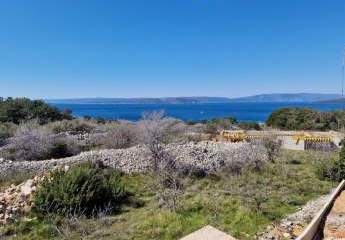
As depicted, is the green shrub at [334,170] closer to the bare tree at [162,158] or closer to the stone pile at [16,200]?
the bare tree at [162,158]

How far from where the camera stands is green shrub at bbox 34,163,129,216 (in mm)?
11602

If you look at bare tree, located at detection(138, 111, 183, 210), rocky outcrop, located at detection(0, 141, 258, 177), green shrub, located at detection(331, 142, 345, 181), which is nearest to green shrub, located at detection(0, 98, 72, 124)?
bare tree, located at detection(138, 111, 183, 210)

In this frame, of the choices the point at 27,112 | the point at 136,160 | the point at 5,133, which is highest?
the point at 27,112

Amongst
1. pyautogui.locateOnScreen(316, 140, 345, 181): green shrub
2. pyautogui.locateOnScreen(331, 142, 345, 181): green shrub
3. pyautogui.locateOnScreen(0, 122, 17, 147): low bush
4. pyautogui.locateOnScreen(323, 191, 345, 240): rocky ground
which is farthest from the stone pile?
pyautogui.locateOnScreen(331, 142, 345, 181): green shrub

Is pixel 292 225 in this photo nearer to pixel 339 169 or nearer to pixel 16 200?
pixel 339 169

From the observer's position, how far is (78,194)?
11.9 meters

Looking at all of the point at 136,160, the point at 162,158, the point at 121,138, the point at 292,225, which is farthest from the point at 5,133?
the point at 292,225

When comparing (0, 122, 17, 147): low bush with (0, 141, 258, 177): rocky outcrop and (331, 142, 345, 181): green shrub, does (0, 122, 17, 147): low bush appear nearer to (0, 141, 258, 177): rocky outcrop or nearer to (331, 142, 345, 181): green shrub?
(0, 141, 258, 177): rocky outcrop

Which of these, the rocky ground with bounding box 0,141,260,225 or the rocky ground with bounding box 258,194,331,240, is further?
the rocky ground with bounding box 0,141,260,225

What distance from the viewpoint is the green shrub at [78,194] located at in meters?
11.6

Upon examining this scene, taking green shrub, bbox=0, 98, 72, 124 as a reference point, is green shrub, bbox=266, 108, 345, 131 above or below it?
below

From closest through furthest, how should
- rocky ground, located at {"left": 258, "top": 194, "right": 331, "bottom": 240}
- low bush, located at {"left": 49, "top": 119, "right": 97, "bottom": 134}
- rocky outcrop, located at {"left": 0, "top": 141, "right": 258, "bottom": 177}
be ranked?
rocky ground, located at {"left": 258, "top": 194, "right": 331, "bottom": 240}, rocky outcrop, located at {"left": 0, "top": 141, "right": 258, "bottom": 177}, low bush, located at {"left": 49, "top": 119, "right": 97, "bottom": 134}

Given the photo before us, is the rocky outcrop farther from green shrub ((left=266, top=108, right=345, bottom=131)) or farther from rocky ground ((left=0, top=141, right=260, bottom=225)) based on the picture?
green shrub ((left=266, top=108, right=345, bottom=131))

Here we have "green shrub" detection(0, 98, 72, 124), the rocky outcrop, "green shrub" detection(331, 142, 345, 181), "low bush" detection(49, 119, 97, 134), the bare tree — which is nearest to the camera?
the bare tree
